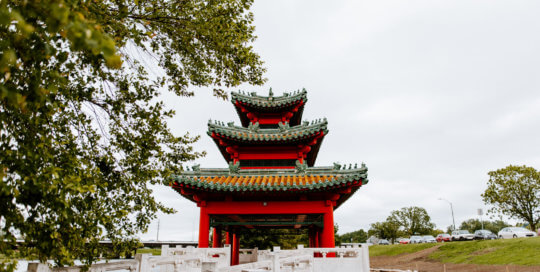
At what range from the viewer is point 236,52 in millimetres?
6395

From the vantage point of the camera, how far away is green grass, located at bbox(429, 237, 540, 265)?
24027 millimetres

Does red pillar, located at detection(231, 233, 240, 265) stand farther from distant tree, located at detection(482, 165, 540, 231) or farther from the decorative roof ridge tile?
distant tree, located at detection(482, 165, 540, 231)

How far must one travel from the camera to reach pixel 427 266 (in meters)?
30.7

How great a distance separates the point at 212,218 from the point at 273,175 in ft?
9.14

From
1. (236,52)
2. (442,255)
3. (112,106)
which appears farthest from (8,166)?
→ (442,255)

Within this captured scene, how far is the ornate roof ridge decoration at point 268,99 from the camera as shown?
15.3 metres

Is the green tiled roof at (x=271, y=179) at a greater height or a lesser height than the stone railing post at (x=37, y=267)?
greater

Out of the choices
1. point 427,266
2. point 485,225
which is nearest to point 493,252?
point 427,266

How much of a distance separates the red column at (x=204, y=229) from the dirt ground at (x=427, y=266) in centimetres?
2019

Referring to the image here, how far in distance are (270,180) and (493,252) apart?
27.4m

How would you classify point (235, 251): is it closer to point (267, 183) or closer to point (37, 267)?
point (267, 183)

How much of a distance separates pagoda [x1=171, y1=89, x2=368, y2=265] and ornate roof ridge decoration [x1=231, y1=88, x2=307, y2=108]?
5 cm

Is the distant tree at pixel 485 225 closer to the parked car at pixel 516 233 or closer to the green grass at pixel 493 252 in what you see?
the parked car at pixel 516 233

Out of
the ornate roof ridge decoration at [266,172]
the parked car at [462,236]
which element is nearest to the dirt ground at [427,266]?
the parked car at [462,236]
